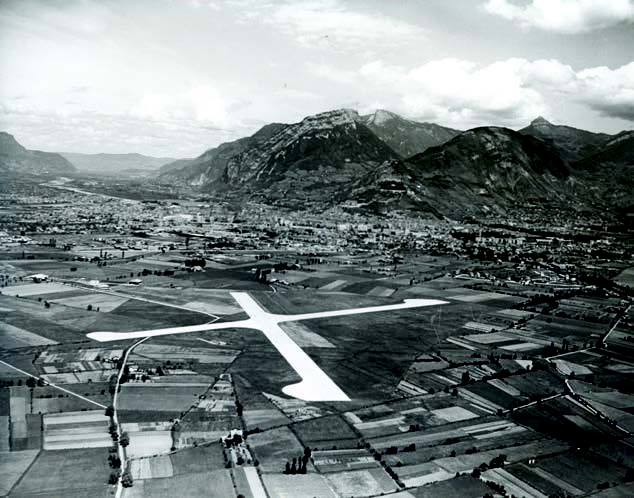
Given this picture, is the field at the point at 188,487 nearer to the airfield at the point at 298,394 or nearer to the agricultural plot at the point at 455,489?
the airfield at the point at 298,394

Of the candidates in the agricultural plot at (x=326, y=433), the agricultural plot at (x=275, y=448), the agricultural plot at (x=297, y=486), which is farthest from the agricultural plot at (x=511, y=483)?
the agricultural plot at (x=275, y=448)

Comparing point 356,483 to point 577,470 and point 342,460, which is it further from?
point 577,470

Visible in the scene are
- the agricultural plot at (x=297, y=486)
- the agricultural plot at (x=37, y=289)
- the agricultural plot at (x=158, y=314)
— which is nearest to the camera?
the agricultural plot at (x=297, y=486)

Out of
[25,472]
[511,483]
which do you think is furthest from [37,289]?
[511,483]

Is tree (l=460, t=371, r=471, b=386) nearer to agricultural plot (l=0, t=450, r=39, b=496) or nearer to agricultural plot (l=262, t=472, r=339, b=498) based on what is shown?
agricultural plot (l=262, t=472, r=339, b=498)

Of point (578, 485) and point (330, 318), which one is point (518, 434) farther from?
point (330, 318)
